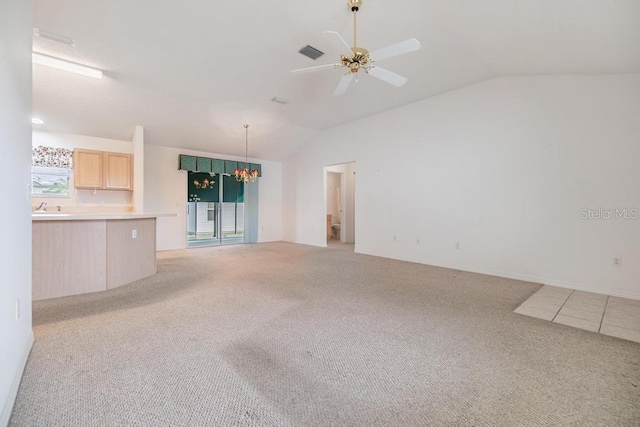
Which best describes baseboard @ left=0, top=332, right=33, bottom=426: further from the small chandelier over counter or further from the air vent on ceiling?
the small chandelier over counter

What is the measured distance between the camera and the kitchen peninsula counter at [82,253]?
3.14 m

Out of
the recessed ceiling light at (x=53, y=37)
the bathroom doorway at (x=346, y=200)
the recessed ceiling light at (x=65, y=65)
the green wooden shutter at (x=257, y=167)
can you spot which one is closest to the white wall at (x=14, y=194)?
the recessed ceiling light at (x=53, y=37)

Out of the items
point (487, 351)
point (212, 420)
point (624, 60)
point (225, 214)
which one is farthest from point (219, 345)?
point (225, 214)

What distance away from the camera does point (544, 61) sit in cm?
362

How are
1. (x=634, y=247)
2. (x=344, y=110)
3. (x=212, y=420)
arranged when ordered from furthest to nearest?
(x=344, y=110) < (x=634, y=247) < (x=212, y=420)

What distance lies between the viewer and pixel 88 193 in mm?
5992

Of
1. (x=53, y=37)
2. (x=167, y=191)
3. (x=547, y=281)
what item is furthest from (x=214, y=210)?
(x=547, y=281)

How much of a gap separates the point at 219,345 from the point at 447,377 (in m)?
1.73

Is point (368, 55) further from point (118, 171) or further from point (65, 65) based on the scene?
point (118, 171)

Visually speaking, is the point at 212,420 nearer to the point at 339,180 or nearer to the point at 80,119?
the point at 80,119

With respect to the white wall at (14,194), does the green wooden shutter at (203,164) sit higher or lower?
higher

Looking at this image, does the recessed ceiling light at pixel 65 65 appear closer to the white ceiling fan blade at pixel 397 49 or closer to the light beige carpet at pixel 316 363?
the light beige carpet at pixel 316 363

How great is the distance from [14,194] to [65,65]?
375cm

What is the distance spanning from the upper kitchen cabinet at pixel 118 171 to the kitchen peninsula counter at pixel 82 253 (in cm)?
273
